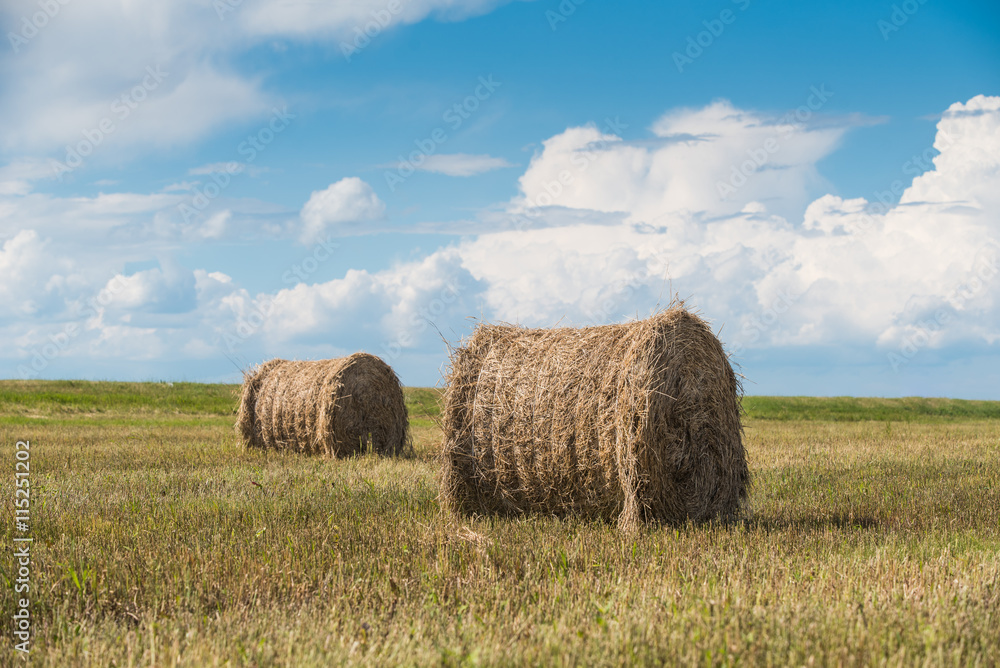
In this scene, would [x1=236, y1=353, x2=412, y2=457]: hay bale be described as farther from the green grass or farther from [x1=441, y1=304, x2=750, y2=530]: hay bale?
the green grass

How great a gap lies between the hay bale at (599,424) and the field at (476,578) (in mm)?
389

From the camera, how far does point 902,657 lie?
399cm

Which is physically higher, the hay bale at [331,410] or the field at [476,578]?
the hay bale at [331,410]

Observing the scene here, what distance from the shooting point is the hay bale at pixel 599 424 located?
7719 millimetres

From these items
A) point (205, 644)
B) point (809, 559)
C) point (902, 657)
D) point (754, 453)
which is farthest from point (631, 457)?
point (754, 453)

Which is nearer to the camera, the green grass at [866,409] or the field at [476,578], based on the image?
the field at [476,578]

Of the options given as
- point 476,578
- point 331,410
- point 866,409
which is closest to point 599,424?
point 476,578

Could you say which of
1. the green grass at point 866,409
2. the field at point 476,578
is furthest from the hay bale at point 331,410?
the green grass at point 866,409

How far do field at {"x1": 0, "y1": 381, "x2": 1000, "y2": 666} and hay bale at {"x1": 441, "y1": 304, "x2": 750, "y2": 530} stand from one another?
39cm

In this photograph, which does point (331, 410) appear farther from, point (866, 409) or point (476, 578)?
point (866, 409)

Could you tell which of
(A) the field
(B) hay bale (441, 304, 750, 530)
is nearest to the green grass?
(A) the field

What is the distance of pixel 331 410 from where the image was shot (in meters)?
15.0

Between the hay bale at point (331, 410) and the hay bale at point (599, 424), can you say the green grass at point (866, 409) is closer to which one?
the hay bale at point (331, 410)

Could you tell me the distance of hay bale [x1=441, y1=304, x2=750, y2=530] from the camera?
7719mm
